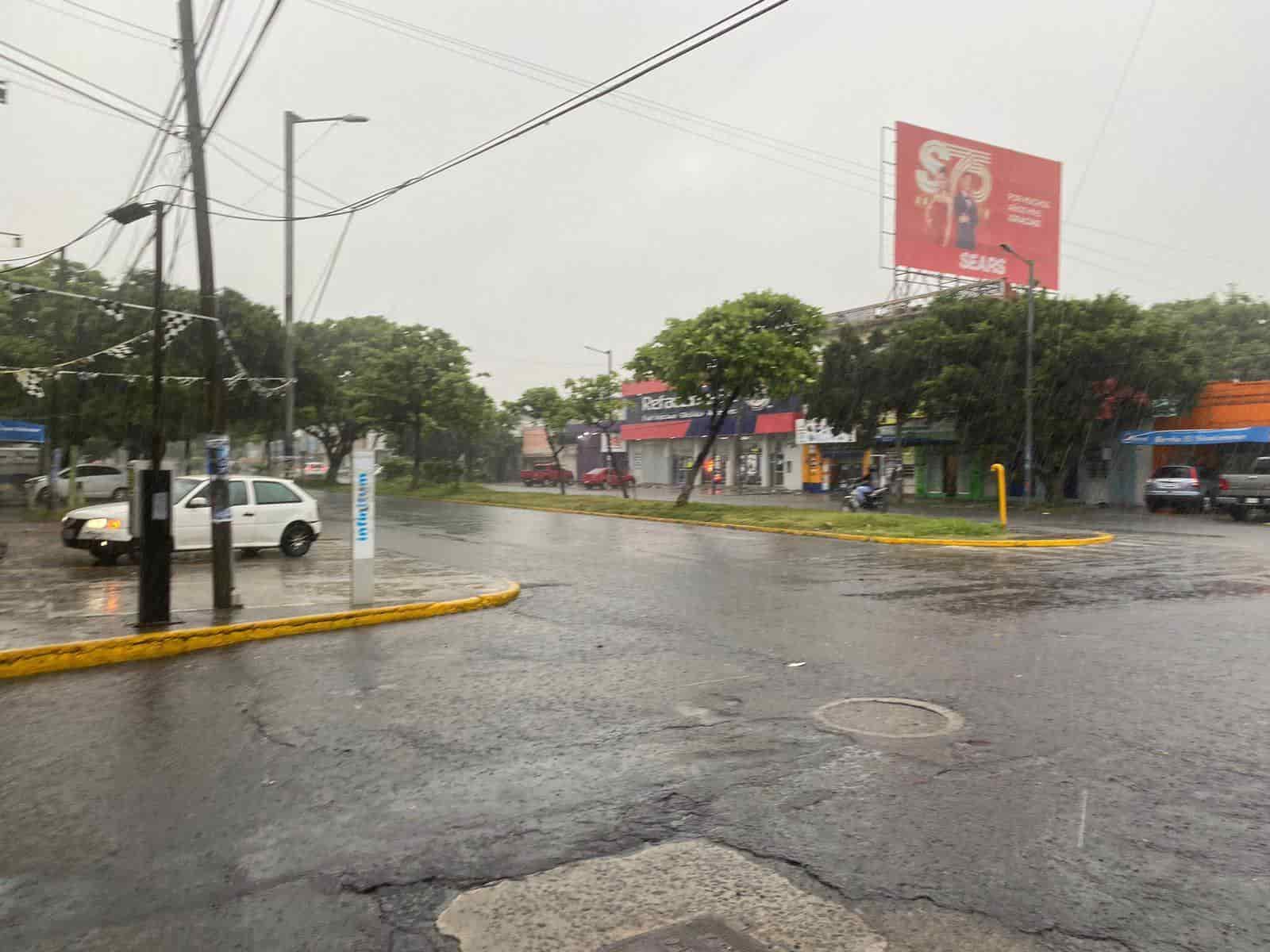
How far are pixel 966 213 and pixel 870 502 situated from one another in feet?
64.9

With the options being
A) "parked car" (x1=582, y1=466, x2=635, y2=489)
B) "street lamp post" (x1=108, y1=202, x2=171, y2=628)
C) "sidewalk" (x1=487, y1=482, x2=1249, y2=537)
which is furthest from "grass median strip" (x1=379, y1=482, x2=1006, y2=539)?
"parked car" (x1=582, y1=466, x2=635, y2=489)

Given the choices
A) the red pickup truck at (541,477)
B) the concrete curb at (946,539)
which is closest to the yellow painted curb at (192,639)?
the concrete curb at (946,539)

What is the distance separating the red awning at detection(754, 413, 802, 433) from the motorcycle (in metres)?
20.9

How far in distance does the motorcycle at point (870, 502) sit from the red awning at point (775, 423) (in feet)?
68.5

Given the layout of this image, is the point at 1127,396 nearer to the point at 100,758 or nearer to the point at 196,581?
the point at 196,581

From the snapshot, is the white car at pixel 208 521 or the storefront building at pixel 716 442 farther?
the storefront building at pixel 716 442

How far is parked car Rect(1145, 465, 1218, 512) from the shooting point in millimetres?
30516

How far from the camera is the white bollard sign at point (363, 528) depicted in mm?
10203

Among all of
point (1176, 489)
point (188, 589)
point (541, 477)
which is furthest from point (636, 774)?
point (541, 477)

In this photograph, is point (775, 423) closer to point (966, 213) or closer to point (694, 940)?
point (966, 213)

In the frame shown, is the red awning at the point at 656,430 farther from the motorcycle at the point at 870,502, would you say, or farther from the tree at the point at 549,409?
the motorcycle at the point at 870,502

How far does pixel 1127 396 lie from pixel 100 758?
110ft

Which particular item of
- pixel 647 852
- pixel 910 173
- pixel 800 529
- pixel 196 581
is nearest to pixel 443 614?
pixel 196 581

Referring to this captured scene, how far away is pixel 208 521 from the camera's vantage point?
1523 centimetres
